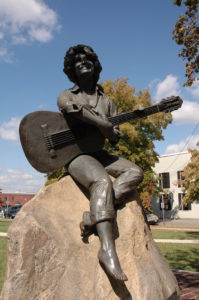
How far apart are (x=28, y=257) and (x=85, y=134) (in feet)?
4.77

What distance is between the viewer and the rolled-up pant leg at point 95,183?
3.21m

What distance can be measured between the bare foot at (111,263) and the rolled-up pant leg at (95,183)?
0.30 meters

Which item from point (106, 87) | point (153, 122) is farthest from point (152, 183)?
point (106, 87)

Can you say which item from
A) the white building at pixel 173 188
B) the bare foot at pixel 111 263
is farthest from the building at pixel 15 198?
the bare foot at pixel 111 263

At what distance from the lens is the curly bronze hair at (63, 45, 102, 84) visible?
13.1ft

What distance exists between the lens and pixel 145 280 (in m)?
3.17

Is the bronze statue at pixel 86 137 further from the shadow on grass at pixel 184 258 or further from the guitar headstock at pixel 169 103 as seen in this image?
the shadow on grass at pixel 184 258

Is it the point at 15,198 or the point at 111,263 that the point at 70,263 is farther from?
the point at 15,198

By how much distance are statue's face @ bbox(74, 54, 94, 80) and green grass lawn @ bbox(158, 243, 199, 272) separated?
5443 mm

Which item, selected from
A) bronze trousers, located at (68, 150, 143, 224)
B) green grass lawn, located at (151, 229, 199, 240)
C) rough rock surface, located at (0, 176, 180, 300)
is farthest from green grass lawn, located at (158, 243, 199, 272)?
bronze trousers, located at (68, 150, 143, 224)

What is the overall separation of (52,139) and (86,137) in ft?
1.26

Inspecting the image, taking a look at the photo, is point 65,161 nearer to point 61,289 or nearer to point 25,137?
point 25,137

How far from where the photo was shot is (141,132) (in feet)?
75.8

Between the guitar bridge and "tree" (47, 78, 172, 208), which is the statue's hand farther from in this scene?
"tree" (47, 78, 172, 208)
